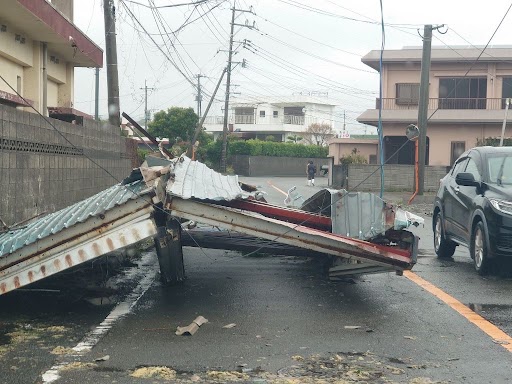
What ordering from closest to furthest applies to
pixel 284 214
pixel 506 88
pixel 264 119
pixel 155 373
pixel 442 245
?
pixel 155 373
pixel 284 214
pixel 442 245
pixel 506 88
pixel 264 119

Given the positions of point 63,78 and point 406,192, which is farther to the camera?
point 406,192

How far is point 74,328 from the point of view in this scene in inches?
292

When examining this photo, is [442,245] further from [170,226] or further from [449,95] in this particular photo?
[449,95]

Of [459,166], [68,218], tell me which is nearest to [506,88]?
[459,166]

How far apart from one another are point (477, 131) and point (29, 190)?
37.0 meters

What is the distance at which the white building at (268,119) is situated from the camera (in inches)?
3745

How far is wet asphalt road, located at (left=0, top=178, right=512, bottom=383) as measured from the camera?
19.7 feet

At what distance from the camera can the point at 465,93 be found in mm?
45344

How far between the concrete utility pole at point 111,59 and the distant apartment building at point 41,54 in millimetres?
823

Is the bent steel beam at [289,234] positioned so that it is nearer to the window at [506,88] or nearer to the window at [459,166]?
the window at [459,166]

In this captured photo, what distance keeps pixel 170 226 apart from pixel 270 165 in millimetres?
64601

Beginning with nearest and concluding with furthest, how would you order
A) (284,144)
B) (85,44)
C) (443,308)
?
(443,308)
(85,44)
(284,144)

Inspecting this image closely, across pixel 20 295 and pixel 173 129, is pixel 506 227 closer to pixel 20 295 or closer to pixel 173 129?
pixel 20 295

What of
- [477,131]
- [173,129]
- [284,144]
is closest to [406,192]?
[477,131]
